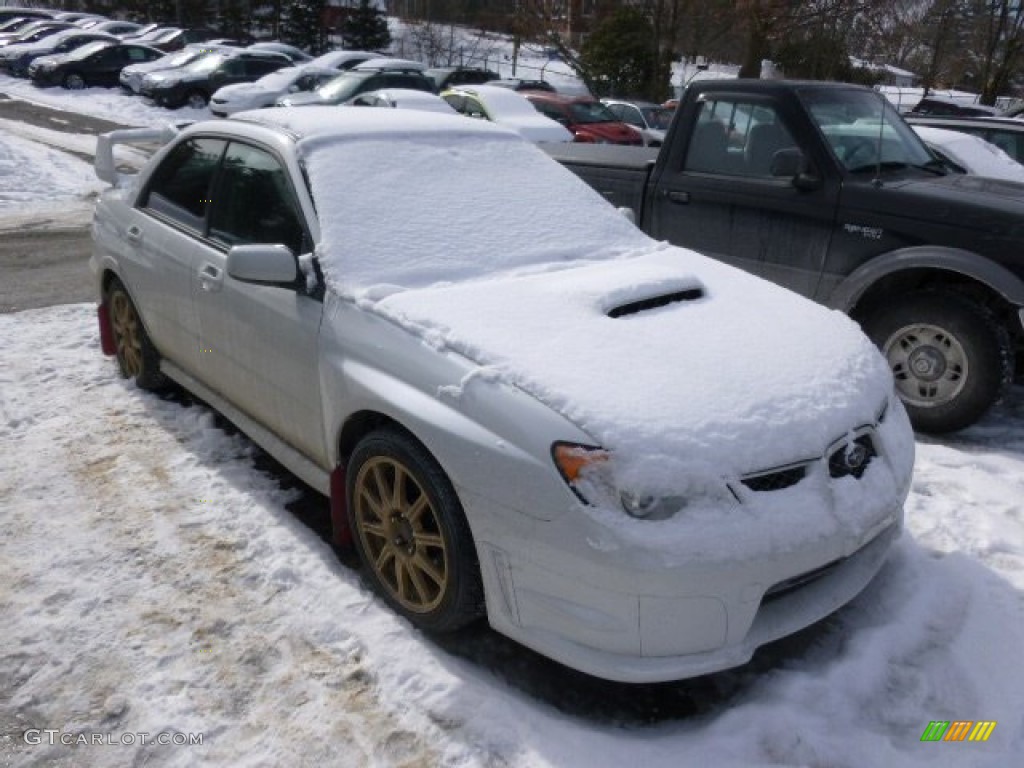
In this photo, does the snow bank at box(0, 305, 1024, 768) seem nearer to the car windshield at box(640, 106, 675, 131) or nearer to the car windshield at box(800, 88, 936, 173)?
the car windshield at box(800, 88, 936, 173)

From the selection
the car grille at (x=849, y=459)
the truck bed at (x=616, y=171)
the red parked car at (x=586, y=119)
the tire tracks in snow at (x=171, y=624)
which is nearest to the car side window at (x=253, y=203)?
the tire tracks in snow at (x=171, y=624)

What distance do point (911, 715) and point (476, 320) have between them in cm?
186

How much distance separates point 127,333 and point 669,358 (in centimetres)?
354

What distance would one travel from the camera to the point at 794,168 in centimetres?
511

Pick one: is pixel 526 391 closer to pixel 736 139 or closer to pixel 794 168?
pixel 794 168

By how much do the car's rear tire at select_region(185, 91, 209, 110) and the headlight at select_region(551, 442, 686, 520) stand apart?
2418 cm

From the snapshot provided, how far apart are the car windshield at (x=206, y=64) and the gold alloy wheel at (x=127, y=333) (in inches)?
826

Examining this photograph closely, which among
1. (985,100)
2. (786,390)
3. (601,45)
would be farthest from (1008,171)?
(601,45)

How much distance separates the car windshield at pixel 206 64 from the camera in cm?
2378

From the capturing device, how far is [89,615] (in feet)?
10.2

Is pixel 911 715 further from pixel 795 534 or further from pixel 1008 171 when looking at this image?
pixel 1008 171

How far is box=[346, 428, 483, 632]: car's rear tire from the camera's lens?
109 inches

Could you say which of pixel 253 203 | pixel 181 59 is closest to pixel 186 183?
pixel 253 203

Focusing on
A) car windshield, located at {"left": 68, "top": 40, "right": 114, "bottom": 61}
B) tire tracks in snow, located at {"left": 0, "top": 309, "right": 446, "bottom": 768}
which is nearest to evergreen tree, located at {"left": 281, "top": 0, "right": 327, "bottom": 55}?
car windshield, located at {"left": 68, "top": 40, "right": 114, "bottom": 61}
